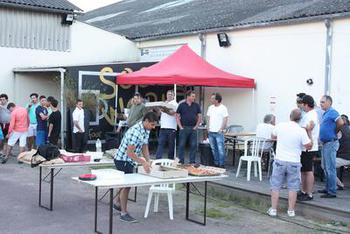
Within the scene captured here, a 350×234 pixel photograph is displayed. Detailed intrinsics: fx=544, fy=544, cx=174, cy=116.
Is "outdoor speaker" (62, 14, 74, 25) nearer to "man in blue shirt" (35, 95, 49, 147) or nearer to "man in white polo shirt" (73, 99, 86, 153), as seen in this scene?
"man in white polo shirt" (73, 99, 86, 153)

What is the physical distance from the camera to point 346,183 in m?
10.5

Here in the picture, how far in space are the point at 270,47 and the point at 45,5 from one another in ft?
25.3

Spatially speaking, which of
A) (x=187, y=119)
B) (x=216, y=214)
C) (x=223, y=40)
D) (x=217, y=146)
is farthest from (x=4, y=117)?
(x=216, y=214)

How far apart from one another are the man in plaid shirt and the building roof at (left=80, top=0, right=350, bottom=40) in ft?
22.3

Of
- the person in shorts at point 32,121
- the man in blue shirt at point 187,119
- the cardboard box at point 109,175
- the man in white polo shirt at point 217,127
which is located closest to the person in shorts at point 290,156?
the cardboard box at point 109,175

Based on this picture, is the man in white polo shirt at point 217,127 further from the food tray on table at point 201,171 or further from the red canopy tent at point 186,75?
the food tray on table at point 201,171

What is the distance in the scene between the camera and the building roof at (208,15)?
531 inches

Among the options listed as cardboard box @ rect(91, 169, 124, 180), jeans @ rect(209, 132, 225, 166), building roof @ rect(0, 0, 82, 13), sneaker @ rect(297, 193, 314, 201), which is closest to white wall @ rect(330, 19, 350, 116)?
jeans @ rect(209, 132, 225, 166)

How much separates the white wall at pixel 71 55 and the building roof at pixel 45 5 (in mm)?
671

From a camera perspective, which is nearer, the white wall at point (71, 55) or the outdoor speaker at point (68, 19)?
the white wall at point (71, 55)

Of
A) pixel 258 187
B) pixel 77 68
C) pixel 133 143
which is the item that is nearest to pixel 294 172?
pixel 258 187

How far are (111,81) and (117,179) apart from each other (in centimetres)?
909

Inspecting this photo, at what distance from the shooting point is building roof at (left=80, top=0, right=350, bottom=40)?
13492mm

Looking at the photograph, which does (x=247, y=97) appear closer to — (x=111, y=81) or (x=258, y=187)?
(x=111, y=81)
